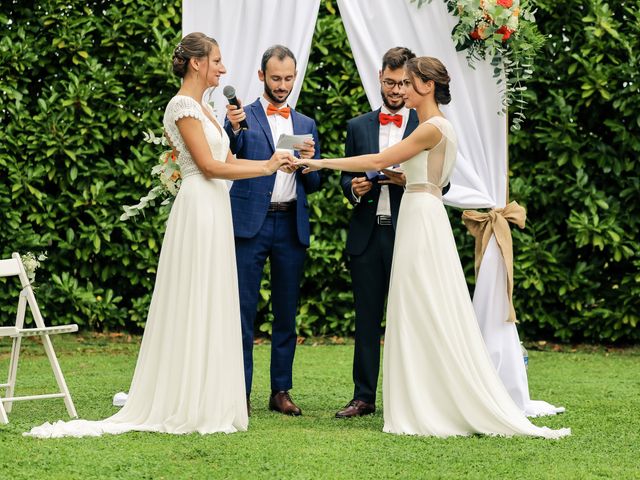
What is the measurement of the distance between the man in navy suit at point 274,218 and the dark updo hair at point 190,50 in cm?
53

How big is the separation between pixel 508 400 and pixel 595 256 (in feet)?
12.4

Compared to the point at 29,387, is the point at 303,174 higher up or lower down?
higher up

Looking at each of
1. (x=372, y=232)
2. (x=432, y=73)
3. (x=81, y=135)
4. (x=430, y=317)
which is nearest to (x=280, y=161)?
(x=372, y=232)

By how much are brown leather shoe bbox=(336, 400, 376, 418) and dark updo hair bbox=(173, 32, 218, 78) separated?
209 cm

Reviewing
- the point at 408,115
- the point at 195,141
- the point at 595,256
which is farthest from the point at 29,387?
the point at 595,256

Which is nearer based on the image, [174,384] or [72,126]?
[174,384]

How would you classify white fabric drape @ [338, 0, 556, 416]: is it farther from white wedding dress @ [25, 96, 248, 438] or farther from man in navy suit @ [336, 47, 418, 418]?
white wedding dress @ [25, 96, 248, 438]

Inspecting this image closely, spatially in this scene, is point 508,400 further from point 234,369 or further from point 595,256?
point 595,256

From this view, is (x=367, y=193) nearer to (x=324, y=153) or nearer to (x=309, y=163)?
(x=309, y=163)

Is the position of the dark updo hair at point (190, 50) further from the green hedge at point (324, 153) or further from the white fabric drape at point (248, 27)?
the green hedge at point (324, 153)

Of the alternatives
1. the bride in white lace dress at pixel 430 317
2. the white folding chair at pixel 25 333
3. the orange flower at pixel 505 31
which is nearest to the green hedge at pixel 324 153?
the orange flower at pixel 505 31

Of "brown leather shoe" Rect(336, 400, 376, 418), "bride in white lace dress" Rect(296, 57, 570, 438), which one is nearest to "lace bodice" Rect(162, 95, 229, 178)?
"bride in white lace dress" Rect(296, 57, 570, 438)

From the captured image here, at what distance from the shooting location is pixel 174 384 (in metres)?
5.40

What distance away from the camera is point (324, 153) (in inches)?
356
